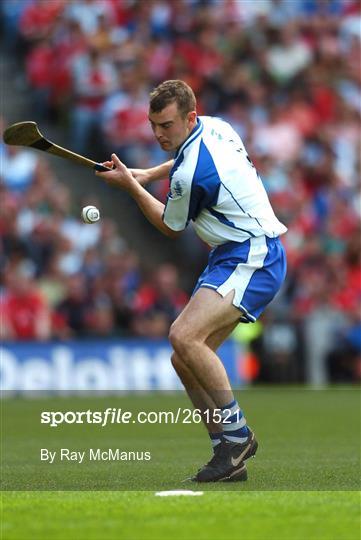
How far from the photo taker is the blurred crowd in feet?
58.4

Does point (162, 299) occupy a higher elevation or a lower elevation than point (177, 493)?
lower

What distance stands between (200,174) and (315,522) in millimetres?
2571

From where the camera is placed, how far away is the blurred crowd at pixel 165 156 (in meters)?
17.8

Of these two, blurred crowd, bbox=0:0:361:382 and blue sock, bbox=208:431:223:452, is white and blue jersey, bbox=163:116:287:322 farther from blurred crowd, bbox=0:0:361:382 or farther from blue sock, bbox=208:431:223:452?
Result: blurred crowd, bbox=0:0:361:382

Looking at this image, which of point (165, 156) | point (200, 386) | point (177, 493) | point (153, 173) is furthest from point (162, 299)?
point (177, 493)

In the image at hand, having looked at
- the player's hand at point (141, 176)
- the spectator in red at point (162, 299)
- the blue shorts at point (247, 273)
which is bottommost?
the spectator in red at point (162, 299)

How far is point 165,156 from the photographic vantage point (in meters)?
20.1

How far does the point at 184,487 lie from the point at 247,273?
1.40 meters

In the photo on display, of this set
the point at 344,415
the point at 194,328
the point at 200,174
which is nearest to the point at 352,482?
the point at 194,328

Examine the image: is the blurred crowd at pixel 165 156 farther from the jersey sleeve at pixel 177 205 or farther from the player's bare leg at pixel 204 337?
the player's bare leg at pixel 204 337

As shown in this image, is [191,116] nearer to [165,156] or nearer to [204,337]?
[204,337]

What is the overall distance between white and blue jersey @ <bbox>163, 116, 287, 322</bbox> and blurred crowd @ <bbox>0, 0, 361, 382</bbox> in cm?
882

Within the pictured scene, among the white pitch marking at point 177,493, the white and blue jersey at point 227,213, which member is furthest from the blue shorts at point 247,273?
the white pitch marking at point 177,493

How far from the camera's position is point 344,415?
13867 mm
